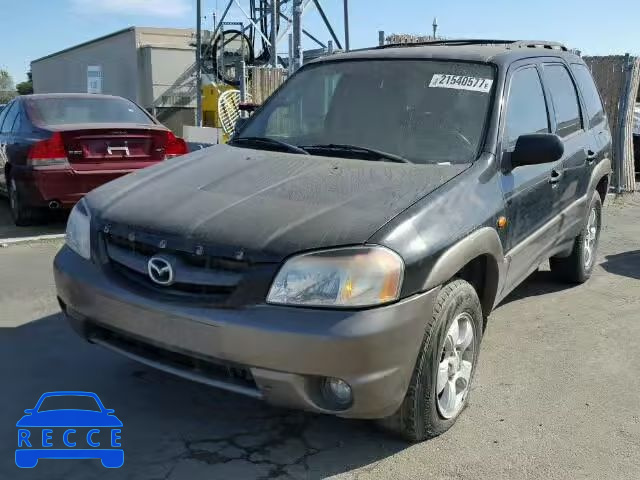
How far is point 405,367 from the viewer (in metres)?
2.68

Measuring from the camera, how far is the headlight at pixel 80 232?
3168 millimetres

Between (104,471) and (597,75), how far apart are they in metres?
9.62

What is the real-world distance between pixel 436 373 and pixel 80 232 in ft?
5.95

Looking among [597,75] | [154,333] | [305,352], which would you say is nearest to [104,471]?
[154,333]

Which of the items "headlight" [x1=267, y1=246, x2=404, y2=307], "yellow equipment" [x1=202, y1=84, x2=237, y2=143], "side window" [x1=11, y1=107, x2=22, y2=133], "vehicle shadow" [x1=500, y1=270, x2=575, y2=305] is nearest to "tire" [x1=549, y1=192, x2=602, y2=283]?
"vehicle shadow" [x1=500, y1=270, x2=575, y2=305]

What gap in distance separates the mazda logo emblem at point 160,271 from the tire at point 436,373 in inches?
42.8

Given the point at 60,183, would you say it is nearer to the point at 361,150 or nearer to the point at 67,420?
the point at 67,420

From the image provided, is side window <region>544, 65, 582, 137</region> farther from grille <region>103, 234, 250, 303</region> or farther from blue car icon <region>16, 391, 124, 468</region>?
blue car icon <region>16, 391, 124, 468</region>

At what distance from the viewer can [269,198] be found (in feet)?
9.84

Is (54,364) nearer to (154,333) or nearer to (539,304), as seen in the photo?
(154,333)

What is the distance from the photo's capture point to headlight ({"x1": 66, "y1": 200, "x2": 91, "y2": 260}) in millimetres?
3168

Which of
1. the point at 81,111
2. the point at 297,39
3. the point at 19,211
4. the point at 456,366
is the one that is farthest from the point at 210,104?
the point at 456,366

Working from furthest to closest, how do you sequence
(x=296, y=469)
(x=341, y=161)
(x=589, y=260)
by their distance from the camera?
(x=589, y=260), (x=341, y=161), (x=296, y=469)

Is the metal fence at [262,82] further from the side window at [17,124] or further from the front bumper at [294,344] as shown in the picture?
→ the front bumper at [294,344]
